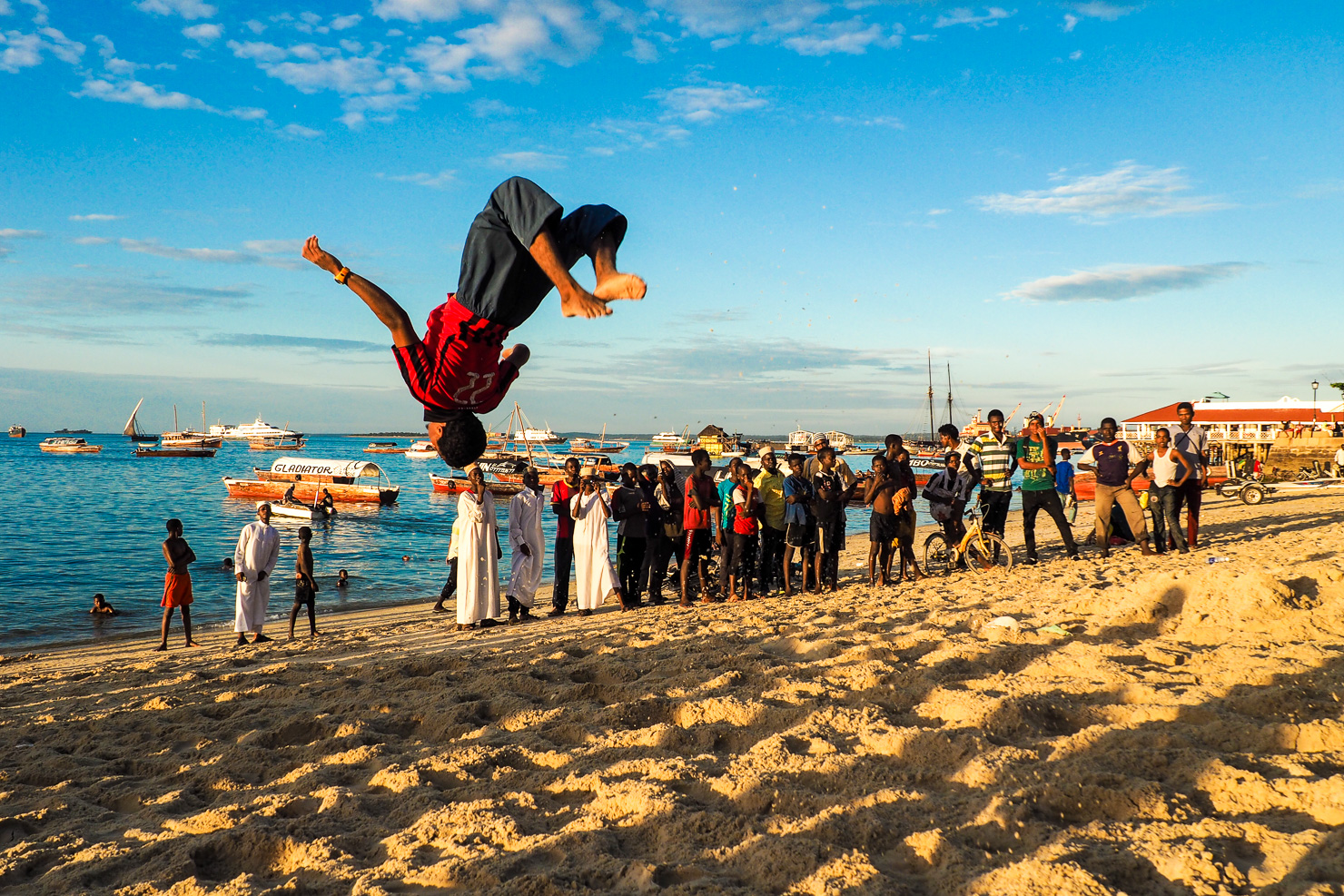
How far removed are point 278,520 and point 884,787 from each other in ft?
108

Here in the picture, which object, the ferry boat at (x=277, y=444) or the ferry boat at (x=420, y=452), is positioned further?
the ferry boat at (x=277, y=444)

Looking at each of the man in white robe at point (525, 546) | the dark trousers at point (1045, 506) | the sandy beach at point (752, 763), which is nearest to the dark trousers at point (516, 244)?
the sandy beach at point (752, 763)

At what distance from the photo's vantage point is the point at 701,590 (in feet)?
34.4

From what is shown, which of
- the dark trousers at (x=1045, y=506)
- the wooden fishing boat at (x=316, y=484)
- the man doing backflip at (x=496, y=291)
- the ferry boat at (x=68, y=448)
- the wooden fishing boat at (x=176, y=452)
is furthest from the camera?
the ferry boat at (x=68, y=448)

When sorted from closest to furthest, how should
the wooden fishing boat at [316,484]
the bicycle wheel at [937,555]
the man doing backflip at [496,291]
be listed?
the man doing backflip at [496,291] < the bicycle wheel at [937,555] < the wooden fishing boat at [316,484]

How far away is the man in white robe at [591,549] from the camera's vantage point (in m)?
9.98

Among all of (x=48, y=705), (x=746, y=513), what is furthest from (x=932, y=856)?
(x=746, y=513)

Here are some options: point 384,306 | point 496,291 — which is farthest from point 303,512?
point 496,291

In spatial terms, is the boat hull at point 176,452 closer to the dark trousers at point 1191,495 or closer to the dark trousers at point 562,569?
the dark trousers at point 562,569

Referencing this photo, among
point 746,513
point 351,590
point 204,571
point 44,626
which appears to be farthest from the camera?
point 204,571

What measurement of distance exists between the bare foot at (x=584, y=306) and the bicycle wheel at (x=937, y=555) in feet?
29.2

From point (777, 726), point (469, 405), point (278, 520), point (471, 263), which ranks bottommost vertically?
point (278, 520)

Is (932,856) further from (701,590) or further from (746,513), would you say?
(701,590)

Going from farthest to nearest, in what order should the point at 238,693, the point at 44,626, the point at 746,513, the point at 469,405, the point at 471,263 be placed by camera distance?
1. the point at 44,626
2. the point at 746,513
3. the point at 238,693
4. the point at 469,405
5. the point at 471,263
